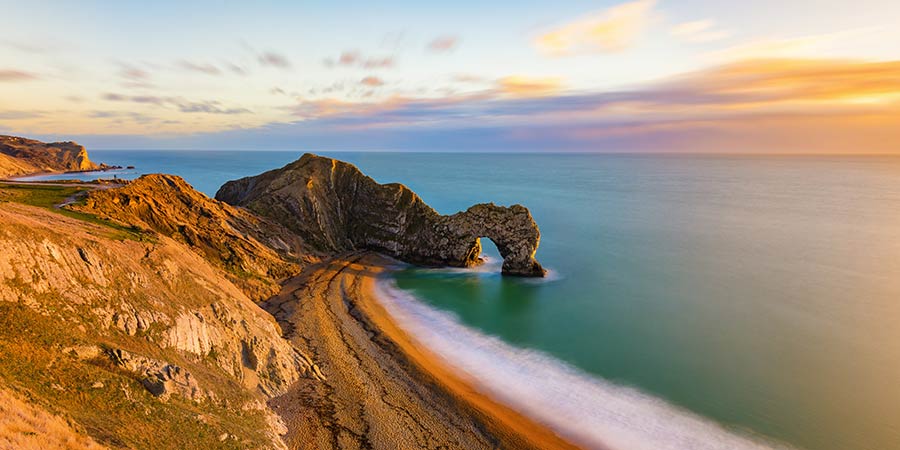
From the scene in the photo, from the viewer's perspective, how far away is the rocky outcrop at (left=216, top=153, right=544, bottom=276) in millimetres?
58906

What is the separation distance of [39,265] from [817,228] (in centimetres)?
12778

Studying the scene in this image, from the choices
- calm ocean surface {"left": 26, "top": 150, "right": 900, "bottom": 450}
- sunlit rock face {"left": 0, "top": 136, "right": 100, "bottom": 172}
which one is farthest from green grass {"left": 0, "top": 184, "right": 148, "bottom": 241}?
sunlit rock face {"left": 0, "top": 136, "right": 100, "bottom": 172}

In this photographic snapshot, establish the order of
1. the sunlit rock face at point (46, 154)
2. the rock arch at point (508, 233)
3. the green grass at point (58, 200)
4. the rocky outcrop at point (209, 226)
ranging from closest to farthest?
the green grass at point (58, 200), the rocky outcrop at point (209, 226), the rock arch at point (508, 233), the sunlit rock face at point (46, 154)

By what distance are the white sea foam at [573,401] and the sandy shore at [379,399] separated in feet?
5.36

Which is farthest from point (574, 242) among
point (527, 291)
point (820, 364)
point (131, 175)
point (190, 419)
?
point (131, 175)

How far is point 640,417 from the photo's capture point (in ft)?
93.1

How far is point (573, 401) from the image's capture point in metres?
29.9

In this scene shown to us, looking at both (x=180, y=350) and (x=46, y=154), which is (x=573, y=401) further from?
(x=46, y=154)

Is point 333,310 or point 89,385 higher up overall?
point 89,385

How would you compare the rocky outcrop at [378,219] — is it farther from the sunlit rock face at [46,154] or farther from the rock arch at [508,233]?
the sunlit rock face at [46,154]

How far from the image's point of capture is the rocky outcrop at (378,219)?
58.9m

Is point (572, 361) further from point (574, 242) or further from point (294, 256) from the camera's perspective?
point (574, 242)

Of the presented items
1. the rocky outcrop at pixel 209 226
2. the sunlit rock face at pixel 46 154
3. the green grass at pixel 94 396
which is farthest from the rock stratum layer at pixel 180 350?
the sunlit rock face at pixel 46 154

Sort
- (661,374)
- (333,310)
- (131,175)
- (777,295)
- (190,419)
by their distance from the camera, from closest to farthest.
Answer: (190,419) → (661,374) → (333,310) → (777,295) → (131,175)
